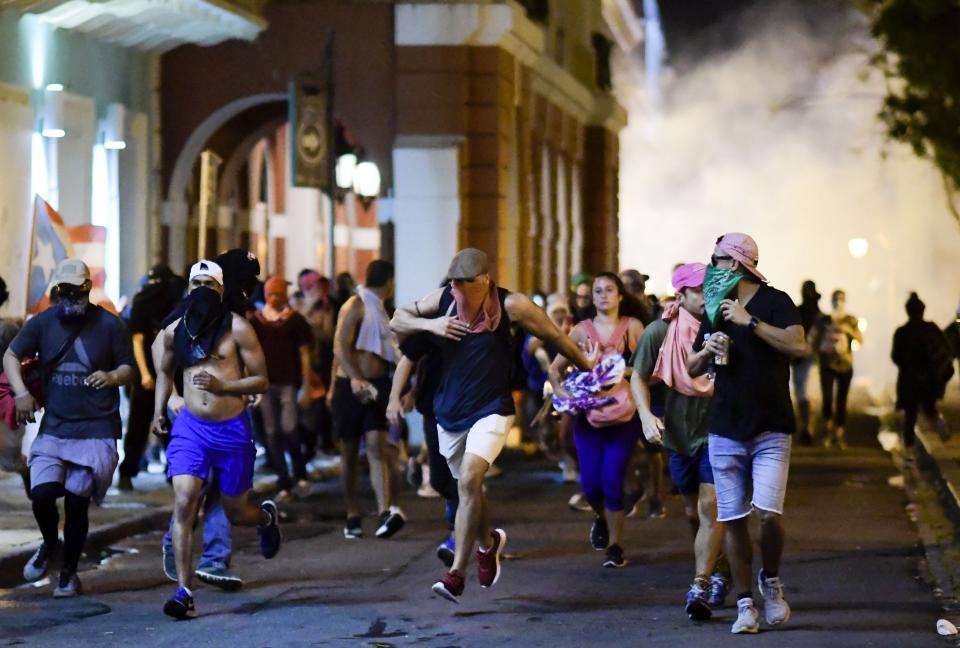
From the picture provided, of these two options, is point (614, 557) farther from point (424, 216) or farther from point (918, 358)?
point (424, 216)

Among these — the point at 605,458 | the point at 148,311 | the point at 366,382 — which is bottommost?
the point at 605,458

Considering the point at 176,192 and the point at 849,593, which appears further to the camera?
the point at 176,192

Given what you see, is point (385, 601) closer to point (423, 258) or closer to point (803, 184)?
point (423, 258)

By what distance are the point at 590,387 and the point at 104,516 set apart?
3781 millimetres

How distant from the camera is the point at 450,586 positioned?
1008 cm

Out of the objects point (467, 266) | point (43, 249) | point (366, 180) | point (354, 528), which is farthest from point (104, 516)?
point (366, 180)

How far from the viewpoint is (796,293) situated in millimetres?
70312

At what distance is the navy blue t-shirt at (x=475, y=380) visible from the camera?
34.8ft

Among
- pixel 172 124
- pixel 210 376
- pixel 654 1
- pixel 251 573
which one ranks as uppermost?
pixel 654 1

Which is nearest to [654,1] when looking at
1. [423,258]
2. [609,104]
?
[609,104]

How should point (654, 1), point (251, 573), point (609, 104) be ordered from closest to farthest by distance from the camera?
1. point (251, 573)
2. point (609, 104)
3. point (654, 1)

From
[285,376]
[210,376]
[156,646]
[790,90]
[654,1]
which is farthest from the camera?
[654,1]

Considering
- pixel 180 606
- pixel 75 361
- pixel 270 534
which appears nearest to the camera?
pixel 180 606

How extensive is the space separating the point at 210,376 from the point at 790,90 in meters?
58.4
